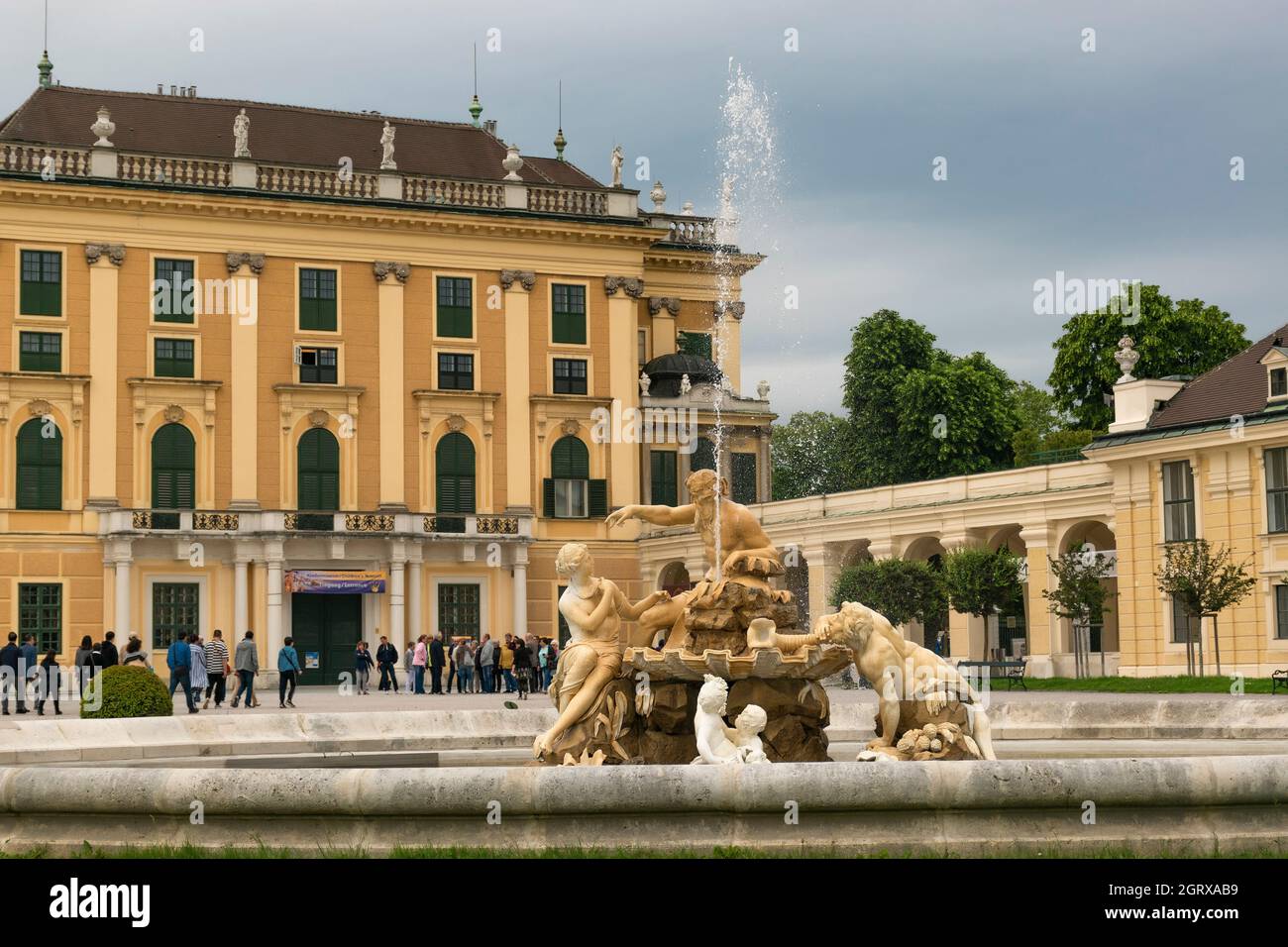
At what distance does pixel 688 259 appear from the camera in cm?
6588

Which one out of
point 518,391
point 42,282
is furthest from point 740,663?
point 518,391

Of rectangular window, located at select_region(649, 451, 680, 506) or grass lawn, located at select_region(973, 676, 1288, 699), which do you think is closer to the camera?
grass lawn, located at select_region(973, 676, 1288, 699)

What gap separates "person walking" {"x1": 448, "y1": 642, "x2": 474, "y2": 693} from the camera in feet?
151

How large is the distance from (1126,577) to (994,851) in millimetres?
35822

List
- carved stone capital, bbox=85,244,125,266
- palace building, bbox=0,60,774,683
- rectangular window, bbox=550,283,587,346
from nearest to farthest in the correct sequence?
1. palace building, bbox=0,60,774,683
2. carved stone capital, bbox=85,244,125,266
3. rectangular window, bbox=550,283,587,346

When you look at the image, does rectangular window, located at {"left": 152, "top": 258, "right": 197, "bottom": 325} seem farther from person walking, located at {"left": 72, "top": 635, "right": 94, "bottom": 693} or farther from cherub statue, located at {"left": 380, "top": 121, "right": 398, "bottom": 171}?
person walking, located at {"left": 72, "top": 635, "right": 94, "bottom": 693}

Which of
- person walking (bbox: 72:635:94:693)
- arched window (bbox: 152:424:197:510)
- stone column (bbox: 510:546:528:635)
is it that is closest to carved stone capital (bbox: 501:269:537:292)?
stone column (bbox: 510:546:528:635)

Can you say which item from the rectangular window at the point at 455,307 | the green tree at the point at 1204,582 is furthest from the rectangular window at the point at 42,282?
the green tree at the point at 1204,582

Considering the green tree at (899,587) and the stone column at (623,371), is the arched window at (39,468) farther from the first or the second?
the green tree at (899,587)

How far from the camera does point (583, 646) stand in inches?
505

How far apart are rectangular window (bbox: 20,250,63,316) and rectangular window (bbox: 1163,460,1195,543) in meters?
34.3

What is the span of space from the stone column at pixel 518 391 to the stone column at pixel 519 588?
189 centimetres

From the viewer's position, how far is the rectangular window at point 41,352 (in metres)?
54.4

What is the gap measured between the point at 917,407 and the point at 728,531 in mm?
62049
